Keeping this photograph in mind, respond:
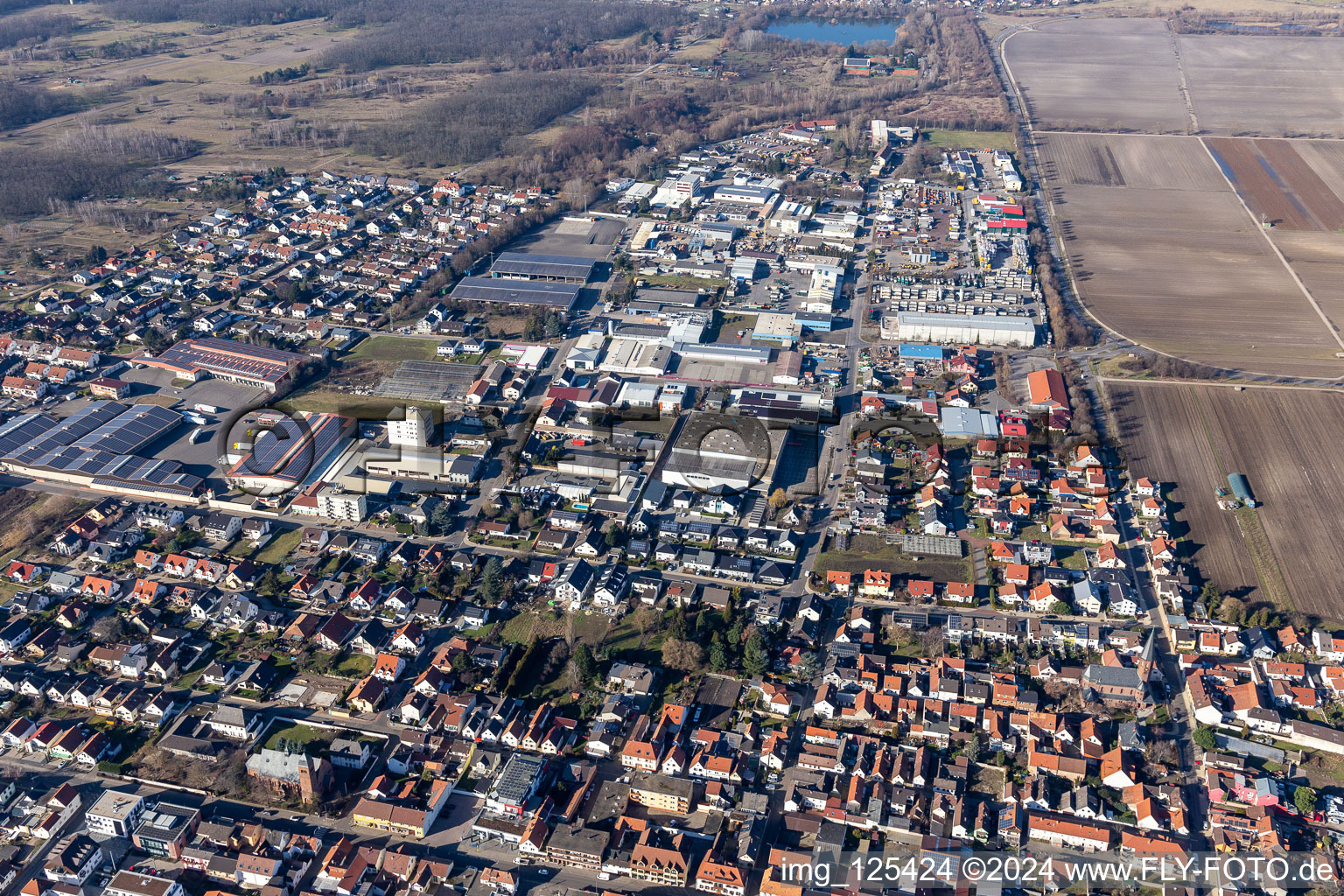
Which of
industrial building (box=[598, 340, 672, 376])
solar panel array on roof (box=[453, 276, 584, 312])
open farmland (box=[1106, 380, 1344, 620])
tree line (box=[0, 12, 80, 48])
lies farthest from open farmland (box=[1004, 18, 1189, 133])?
tree line (box=[0, 12, 80, 48])

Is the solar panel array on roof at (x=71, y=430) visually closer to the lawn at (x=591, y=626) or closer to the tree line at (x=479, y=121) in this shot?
the lawn at (x=591, y=626)

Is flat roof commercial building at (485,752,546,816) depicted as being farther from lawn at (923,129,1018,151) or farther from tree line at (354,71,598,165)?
lawn at (923,129,1018,151)

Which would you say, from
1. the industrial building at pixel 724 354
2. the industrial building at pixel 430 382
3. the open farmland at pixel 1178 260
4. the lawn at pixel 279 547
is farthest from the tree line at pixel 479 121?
the lawn at pixel 279 547

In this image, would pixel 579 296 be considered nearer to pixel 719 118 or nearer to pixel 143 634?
pixel 143 634

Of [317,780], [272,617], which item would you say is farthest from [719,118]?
[317,780]

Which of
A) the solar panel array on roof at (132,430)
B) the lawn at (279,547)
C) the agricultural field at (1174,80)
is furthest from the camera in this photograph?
the agricultural field at (1174,80)
